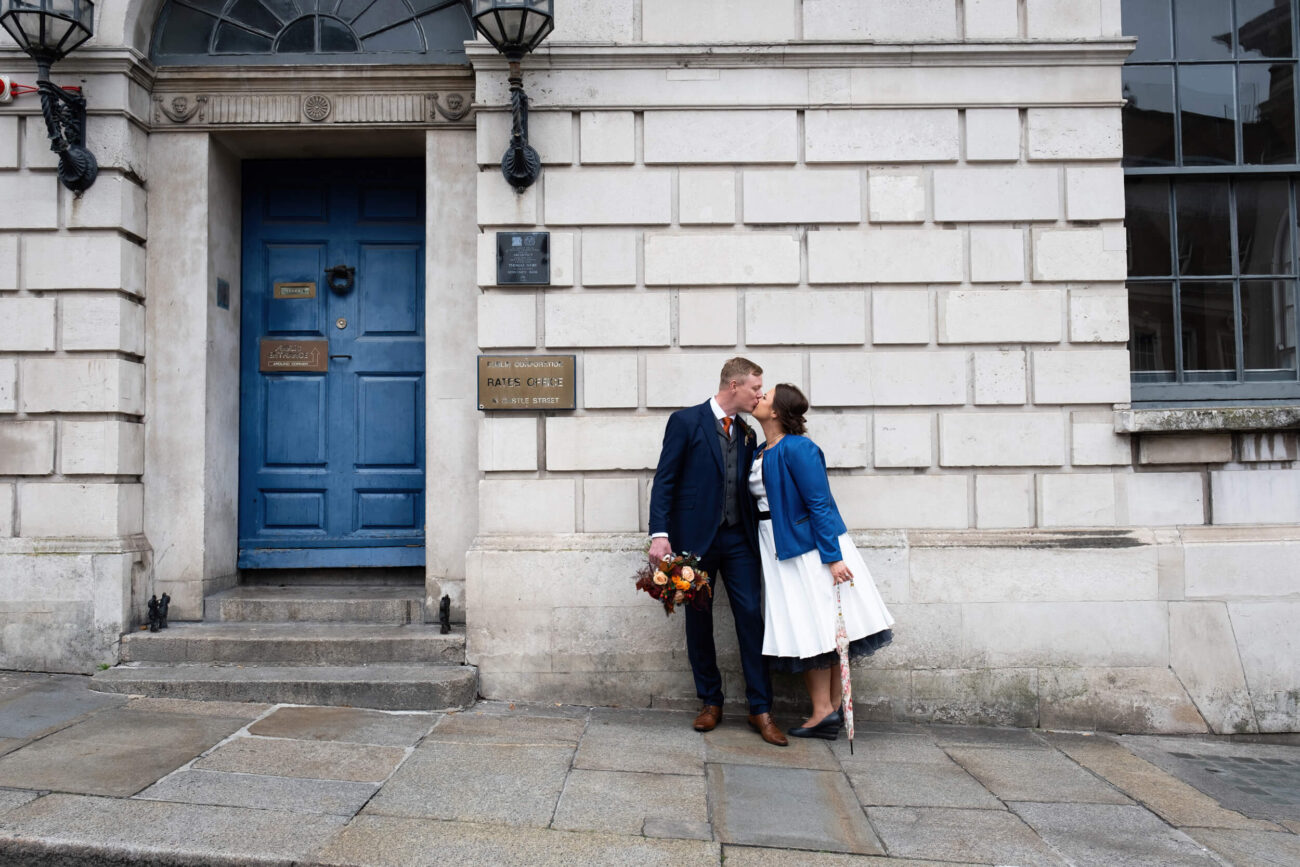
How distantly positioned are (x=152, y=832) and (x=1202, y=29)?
334 inches

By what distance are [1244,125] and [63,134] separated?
854 centimetres

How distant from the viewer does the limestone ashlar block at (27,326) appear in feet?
21.3

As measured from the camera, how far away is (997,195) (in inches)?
254

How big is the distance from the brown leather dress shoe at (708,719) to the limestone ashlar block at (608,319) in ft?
7.96

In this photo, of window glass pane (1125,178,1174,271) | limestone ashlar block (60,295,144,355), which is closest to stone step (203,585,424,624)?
limestone ashlar block (60,295,144,355)

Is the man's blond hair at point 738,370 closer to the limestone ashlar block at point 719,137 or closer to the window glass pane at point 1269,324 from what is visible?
the limestone ashlar block at point 719,137

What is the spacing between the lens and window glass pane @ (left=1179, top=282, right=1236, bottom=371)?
22.7 feet

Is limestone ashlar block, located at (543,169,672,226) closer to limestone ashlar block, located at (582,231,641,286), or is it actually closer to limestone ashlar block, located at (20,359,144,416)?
limestone ashlar block, located at (582,231,641,286)

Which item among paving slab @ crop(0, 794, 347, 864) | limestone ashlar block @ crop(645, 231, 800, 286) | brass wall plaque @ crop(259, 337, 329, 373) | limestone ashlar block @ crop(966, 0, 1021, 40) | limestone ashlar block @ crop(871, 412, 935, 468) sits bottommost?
paving slab @ crop(0, 794, 347, 864)

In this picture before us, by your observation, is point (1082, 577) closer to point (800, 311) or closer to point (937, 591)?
point (937, 591)

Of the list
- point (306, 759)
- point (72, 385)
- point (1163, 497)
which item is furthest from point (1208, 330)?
point (72, 385)

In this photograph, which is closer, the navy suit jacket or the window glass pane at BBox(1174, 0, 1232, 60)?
the navy suit jacket

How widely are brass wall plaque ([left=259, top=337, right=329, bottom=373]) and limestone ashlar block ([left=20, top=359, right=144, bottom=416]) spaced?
108 centimetres

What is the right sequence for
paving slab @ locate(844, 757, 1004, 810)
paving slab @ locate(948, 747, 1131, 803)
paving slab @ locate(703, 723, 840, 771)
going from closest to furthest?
1. paving slab @ locate(844, 757, 1004, 810)
2. paving slab @ locate(948, 747, 1131, 803)
3. paving slab @ locate(703, 723, 840, 771)
